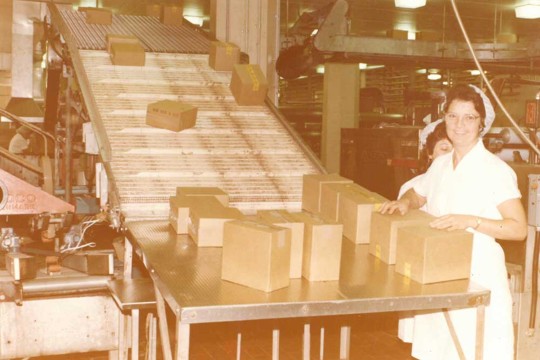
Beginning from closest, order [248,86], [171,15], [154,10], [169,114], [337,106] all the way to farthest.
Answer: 1. [169,114]
2. [248,86]
3. [171,15]
4. [154,10]
5. [337,106]

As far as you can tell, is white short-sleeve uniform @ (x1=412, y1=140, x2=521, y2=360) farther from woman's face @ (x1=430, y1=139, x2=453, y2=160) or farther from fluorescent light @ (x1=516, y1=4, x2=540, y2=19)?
fluorescent light @ (x1=516, y1=4, x2=540, y2=19)

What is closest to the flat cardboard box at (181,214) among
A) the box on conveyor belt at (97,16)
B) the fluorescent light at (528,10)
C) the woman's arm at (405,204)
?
the woman's arm at (405,204)

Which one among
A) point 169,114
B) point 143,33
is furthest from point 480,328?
point 143,33

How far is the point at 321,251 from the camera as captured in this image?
238 centimetres

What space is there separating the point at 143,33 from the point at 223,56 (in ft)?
4.12

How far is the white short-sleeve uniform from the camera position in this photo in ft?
8.23

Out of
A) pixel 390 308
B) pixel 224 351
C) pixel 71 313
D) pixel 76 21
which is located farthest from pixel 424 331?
pixel 76 21

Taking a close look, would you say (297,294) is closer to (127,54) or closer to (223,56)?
(127,54)

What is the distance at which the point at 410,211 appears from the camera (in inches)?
111

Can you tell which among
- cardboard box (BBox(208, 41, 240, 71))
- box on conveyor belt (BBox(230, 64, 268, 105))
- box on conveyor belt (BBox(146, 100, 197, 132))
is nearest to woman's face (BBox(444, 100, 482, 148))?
box on conveyor belt (BBox(146, 100, 197, 132))

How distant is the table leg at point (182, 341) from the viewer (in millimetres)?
2004

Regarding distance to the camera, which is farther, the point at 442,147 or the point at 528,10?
the point at 528,10

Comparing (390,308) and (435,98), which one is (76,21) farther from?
(390,308)

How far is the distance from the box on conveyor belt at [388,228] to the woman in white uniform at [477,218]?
0.12 m
